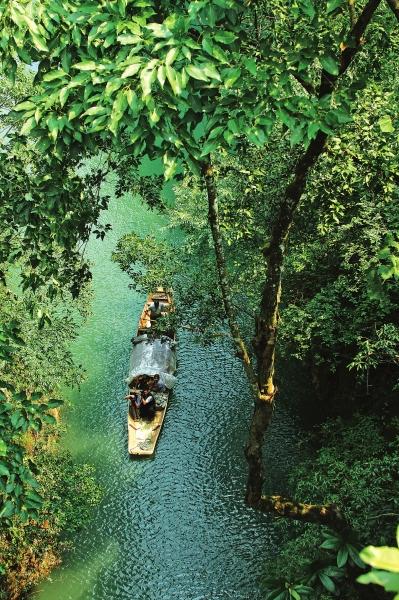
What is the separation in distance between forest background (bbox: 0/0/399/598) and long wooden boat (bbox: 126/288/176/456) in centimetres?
185

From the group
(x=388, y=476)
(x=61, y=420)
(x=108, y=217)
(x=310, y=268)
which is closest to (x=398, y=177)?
(x=310, y=268)

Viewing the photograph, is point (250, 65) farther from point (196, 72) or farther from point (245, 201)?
point (245, 201)

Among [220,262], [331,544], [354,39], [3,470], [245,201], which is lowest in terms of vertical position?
[331,544]

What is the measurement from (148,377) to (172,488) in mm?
2817

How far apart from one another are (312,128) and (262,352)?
2742 mm

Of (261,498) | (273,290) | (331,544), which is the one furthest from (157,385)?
(331,544)

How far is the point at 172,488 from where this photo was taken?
11.4 m

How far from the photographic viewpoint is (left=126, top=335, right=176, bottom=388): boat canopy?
13.5m

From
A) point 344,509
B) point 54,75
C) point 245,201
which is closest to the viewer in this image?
point 54,75

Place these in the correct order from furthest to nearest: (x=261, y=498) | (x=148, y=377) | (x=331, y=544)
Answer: (x=148, y=377), (x=261, y=498), (x=331, y=544)

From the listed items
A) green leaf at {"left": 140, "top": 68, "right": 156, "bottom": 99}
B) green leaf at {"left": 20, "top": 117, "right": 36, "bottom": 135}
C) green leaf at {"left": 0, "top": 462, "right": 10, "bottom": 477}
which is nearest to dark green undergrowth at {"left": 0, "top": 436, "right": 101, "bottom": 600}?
green leaf at {"left": 0, "top": 462, "right": 10, "bottom": 477}

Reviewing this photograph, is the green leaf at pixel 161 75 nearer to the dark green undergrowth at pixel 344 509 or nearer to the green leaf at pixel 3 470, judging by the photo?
the green leaf at pixel 3 470

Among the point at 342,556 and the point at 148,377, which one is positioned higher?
the point at 148,377

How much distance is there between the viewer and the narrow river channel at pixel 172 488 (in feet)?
32.1
